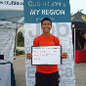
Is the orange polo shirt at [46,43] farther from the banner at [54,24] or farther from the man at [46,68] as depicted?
the banner at [54,24]

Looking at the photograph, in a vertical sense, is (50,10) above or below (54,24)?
above

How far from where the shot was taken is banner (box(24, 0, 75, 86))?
15.2 ft

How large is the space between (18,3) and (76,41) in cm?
619

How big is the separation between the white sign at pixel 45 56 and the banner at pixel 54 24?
0.77 metres

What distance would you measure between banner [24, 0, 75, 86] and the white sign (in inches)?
30.5

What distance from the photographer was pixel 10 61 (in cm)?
558

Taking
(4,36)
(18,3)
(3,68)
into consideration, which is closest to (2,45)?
(4,36)

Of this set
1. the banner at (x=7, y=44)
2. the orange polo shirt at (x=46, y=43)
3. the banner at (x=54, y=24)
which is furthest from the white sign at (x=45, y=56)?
the banner at (x=7, y=44)

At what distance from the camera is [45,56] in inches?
154

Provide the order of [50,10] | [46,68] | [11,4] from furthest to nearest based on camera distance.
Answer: [11,4] → [50,10] → [46,68]

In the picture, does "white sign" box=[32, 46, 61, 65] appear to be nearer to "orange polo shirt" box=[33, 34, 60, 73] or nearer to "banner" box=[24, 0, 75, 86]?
"orange polo shirt" box=[33, 34, 60, 73]

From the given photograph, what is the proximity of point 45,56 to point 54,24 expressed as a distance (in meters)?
1.05

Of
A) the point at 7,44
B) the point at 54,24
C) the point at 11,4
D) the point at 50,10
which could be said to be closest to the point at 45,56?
the point at 54,24

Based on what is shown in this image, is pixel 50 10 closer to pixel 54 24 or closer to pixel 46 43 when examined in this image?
pixel 54 24
